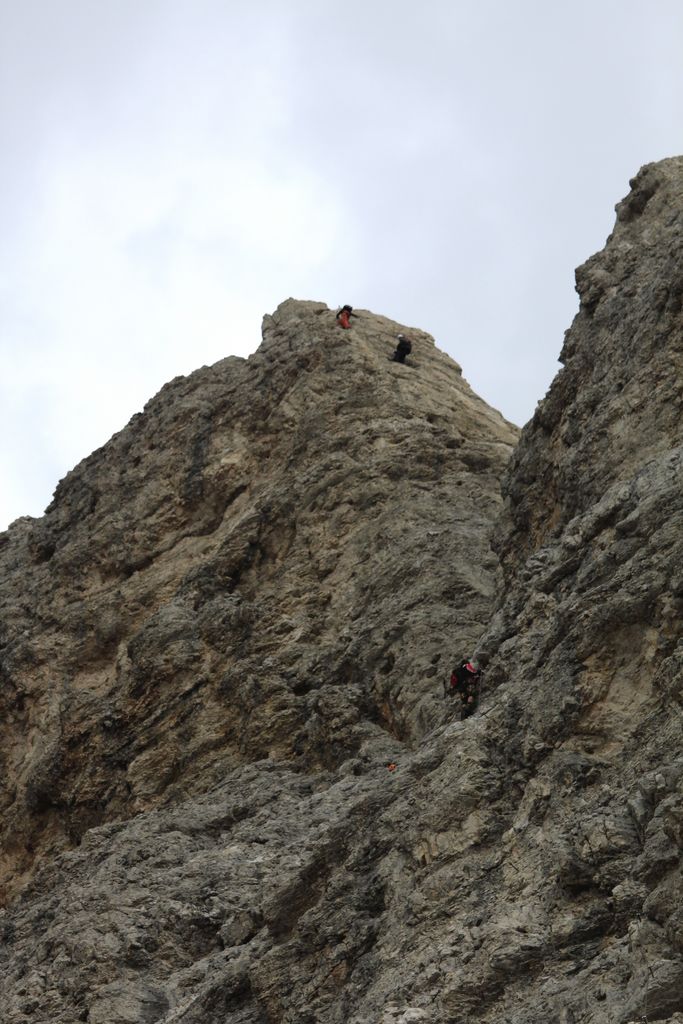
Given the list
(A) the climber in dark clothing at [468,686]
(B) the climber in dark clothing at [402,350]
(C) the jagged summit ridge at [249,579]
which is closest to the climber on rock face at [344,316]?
(C) the jagged summit ridge at [249,579]

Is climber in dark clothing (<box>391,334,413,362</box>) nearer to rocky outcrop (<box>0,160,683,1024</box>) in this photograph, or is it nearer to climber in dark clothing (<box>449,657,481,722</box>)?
rocky outcrop (<box>0,160,683,1024</box>)

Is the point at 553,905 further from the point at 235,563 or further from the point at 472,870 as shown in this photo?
the point at 235,563

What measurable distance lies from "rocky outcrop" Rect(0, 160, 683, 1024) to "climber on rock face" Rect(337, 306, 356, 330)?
0.63 m

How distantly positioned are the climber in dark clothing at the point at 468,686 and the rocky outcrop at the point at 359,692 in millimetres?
524

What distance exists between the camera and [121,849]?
28.1 m

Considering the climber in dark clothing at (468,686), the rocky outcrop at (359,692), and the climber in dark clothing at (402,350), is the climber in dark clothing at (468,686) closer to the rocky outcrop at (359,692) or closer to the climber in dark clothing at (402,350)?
the rocky outcrop at (359,692)

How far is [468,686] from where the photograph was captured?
2389 centimetres

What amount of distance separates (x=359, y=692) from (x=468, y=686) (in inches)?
256

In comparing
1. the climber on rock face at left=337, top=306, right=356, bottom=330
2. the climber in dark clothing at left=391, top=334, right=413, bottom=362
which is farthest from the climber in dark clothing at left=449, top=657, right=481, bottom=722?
the climber on rock face at left=337, top=306, right=356, bottom=330

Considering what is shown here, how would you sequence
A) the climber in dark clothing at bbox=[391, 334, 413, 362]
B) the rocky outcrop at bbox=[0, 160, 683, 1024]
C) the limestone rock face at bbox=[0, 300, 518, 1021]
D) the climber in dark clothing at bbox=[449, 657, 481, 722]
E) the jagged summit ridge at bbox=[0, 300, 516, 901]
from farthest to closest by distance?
the climber in dark clothing at bbox=[391, 334, 413, 362] → the jagged summit ridge at bbox=[0, 300, 516, 901] → the limestone rock face at bbox=[0, 300, 518, 1021] → the climber in dark clothing at bbox=[449, 657, 481, 722] → the rocky outcrop at bbox=[0, 160, 683, 1024]

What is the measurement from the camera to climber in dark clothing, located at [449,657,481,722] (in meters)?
23.8

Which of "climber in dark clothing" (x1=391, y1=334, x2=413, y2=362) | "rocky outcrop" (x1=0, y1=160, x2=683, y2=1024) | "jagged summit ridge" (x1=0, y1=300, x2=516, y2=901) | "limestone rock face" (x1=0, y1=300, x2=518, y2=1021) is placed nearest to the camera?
"rocky outcrop" (x1=0, y1=160, x2=683, y2=1024)

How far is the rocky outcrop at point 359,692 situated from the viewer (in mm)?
17734

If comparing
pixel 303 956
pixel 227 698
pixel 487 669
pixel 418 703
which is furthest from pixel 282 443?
pixel 303 956
